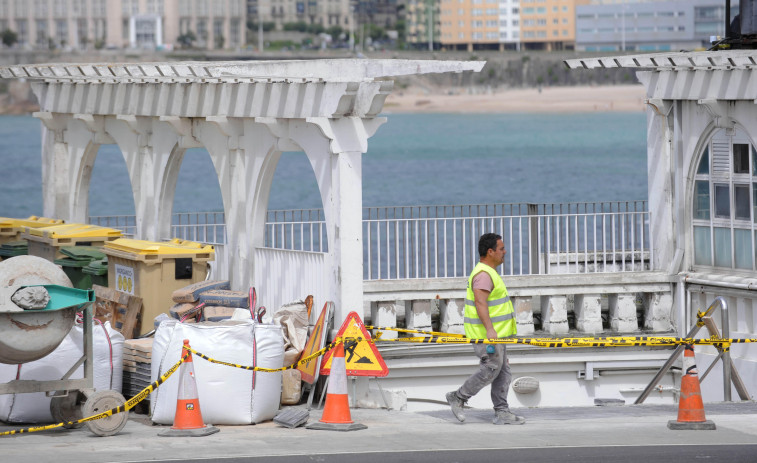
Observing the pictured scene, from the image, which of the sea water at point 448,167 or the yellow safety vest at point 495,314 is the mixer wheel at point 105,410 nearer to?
the yellow safety vest at point 495,314

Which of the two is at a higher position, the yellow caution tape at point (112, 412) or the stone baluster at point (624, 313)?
the stone baluster at point (624, 313)

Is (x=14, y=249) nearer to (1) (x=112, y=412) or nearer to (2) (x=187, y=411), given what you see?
(1) (x=112, y=412)

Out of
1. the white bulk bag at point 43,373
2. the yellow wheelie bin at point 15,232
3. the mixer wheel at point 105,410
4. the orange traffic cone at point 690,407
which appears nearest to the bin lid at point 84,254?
the yellow wheelie bin at point 15,232

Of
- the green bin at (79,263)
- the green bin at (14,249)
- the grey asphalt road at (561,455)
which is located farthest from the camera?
the green bin at (14,249)

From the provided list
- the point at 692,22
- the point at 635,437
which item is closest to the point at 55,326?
the point at 635,437

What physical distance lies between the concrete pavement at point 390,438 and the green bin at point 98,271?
16.1 ft

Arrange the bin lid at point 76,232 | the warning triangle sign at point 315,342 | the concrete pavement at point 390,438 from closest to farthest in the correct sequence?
1. the concrete pavement at point 390,438
2. the warning triangle sign at point 315,342
3. the bin lid at point 76,232

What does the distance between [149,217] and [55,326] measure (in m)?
7.45

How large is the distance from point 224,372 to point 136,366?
1.49 m

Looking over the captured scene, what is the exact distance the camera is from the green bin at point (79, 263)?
18.0 meters

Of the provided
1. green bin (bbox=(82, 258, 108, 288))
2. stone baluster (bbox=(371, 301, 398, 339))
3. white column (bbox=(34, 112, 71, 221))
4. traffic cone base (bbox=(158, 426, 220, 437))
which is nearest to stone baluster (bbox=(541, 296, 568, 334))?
stone baluster (bbox=(371, 301, 398, 339))

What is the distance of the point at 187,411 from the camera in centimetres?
1203

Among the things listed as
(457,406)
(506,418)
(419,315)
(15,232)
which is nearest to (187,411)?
(457,406)

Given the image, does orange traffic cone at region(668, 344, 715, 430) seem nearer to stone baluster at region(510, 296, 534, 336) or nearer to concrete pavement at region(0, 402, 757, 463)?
concrete pavement at region(0, 402, 757, 463)
